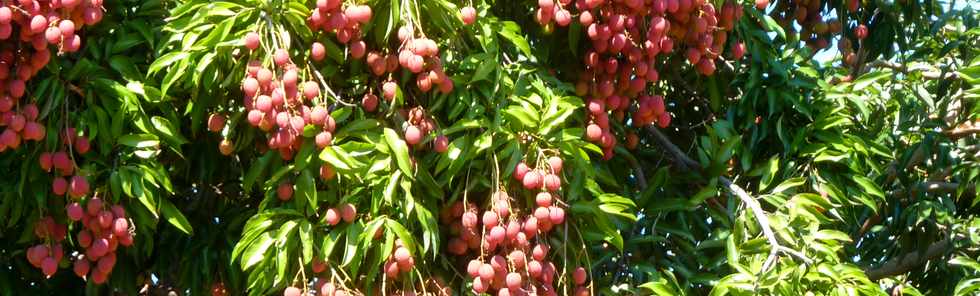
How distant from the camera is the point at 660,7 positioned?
356cm

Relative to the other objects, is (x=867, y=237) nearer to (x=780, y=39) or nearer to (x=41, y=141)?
(x=780, y=39)

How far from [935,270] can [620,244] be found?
1.33 meters

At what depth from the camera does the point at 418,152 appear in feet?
11.5

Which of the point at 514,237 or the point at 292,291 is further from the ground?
the point at 514,237

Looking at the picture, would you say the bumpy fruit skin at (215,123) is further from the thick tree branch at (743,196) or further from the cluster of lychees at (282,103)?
the thick tree branch at (743,196)

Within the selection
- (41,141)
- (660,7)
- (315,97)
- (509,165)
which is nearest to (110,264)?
(41,141)

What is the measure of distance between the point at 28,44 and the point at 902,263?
89.9 inches

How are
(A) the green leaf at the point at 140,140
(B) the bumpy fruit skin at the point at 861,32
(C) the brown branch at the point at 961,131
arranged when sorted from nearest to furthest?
1. (A) the green leaf at the point at 140,140
2. (C) the brown branch at the point at 961,131
3. (B) the bumpy fruit skin at the point at 861,32

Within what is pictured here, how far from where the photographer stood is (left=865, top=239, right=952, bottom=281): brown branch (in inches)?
173

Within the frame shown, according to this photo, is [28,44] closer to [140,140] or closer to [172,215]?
[140,140]

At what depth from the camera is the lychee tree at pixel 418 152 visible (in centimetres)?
335

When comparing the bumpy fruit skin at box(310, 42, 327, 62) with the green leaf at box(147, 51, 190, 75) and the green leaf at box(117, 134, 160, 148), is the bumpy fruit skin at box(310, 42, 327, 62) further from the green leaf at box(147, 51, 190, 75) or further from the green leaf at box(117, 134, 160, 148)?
the green leaf at box(117, 134, 160, 148)

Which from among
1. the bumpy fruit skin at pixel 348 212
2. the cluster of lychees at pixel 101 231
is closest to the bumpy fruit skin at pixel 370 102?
the bumpy fruit skin at pixel 348 212

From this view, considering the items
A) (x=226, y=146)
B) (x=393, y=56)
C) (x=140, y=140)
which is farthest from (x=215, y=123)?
(x=393, y=56)
